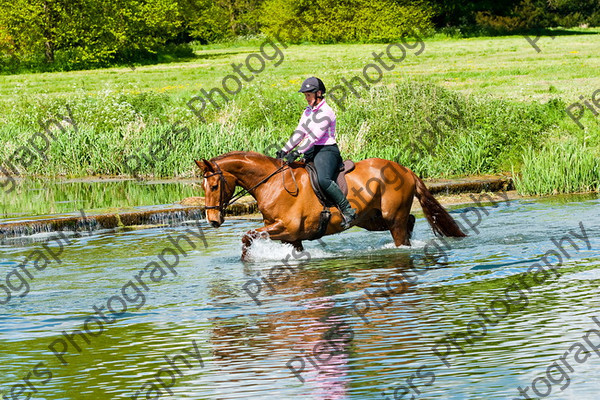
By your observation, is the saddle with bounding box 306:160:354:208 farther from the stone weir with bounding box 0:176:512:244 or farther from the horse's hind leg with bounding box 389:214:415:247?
the stone weir with bounding box 0:176:512:244

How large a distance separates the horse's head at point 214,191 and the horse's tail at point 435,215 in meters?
3.06

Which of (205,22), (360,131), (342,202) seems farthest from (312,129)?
(205,22)

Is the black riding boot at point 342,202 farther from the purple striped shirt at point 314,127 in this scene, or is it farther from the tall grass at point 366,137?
the tall grass at point 366,137

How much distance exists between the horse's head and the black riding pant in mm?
1222

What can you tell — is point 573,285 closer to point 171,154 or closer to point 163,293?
point 163,293

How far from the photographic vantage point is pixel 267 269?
1215 cm

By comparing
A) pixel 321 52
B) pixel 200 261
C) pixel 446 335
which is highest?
pixel 446 335

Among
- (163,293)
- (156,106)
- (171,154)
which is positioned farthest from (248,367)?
(156,106)

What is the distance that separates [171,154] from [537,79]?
2003cm

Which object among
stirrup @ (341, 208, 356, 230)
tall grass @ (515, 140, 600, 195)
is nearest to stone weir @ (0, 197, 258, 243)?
stirrup @ (341, 208, 356, 230)

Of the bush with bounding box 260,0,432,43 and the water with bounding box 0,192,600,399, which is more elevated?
the water with bounding box 0,192,600,399

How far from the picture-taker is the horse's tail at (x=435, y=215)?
13664 mm

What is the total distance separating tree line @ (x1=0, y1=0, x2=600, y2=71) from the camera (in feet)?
186

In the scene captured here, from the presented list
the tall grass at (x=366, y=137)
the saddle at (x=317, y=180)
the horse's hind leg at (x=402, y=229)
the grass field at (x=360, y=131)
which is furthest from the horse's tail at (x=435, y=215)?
the tall grass at (x=366, y=137)
